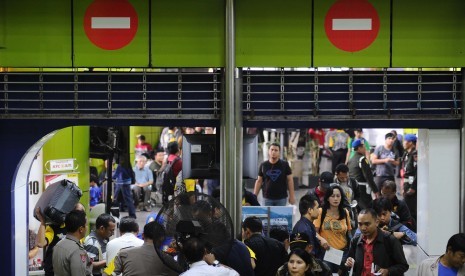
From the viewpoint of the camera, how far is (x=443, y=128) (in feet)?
28.1

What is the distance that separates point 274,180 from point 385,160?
339cm

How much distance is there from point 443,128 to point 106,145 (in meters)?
5.74

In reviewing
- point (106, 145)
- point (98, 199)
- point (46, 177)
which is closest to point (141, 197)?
point (98, 199)

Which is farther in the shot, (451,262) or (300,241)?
(300,241)

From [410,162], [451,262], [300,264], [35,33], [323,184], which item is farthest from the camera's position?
[410,162]

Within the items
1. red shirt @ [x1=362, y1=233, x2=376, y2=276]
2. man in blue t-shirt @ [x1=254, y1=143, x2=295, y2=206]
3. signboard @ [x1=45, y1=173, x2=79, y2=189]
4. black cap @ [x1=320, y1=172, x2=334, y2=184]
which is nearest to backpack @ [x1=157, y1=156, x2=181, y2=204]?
man in blue t-shirt @ [x1=254, y1=143, x2=295, y2=206]

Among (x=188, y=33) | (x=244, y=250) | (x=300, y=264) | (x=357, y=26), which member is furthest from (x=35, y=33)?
(x=300, y=264)

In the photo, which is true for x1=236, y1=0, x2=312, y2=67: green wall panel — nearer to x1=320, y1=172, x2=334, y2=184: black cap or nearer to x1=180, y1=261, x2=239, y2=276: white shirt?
x1=180, y1=261, x2=239, y2=276: white shirt

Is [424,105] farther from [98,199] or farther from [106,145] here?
[98,199]

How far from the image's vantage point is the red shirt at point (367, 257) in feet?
25.8

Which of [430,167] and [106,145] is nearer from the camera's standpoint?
[430,167]

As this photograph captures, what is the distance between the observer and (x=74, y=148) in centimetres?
1215

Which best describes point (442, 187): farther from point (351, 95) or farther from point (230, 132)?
point (230, 132)

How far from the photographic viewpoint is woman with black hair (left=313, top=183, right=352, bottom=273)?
32.7 feet
